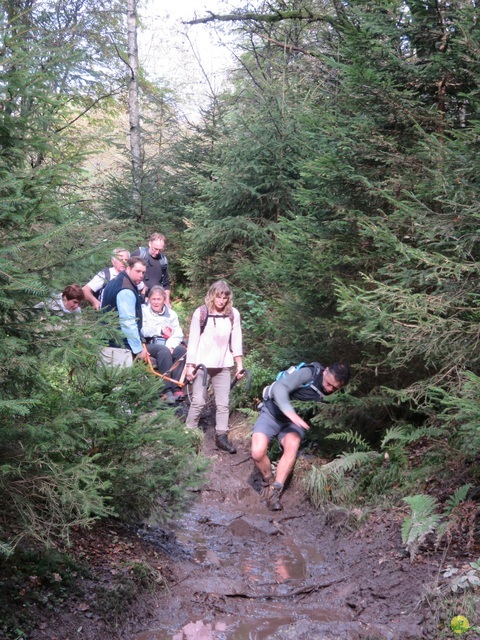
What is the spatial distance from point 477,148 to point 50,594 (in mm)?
5300

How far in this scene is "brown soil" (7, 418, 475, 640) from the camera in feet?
13.7

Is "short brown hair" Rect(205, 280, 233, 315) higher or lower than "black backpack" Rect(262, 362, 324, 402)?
higher

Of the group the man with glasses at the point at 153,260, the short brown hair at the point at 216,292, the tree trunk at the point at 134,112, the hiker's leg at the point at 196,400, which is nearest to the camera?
the short brown hair at the point at 216,292

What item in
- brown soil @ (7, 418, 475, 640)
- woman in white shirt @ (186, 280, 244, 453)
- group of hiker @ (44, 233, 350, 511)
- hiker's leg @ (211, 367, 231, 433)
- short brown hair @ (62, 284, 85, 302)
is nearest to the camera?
brown soil @ (7, 418, 475, 640)

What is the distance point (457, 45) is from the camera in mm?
6297

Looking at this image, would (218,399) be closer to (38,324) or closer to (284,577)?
(284,577)

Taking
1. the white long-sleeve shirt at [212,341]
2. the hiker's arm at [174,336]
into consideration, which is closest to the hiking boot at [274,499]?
the white long-sleeve shirt at [212,341]

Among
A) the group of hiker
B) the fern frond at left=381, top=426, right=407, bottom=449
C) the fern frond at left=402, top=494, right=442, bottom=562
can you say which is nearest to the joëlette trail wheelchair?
the group of hiker

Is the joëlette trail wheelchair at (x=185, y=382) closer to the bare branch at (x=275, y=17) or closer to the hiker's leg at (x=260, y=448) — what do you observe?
the hiker's leg at (x=260, y=448)

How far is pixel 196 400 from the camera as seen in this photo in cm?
820

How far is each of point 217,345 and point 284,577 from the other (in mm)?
3369

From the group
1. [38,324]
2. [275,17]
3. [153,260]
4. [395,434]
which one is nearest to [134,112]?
[275,17]

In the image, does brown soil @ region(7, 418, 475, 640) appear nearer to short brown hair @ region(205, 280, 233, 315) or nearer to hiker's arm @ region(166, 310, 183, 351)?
short brown hair @ region(205, 280, 233, 315)

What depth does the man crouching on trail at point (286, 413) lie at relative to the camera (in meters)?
6.66
